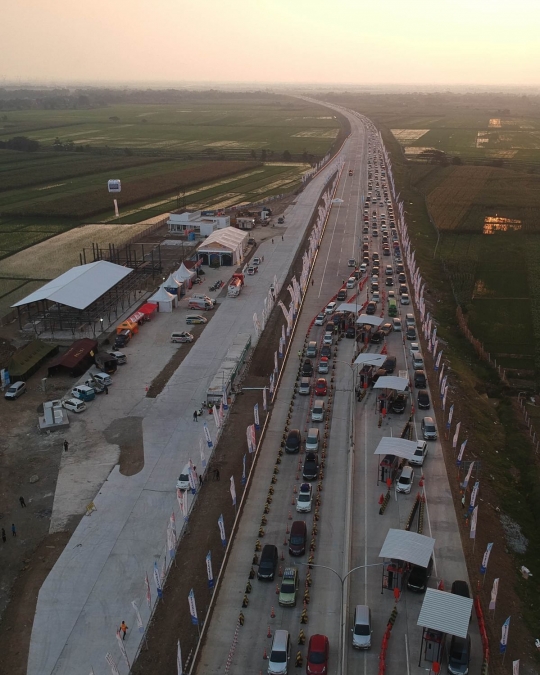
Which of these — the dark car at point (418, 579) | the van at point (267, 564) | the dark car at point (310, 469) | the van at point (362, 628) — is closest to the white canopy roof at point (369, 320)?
the dark car at point (310, 469)

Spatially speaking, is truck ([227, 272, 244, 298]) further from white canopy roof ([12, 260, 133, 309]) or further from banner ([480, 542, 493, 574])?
banner ([480, 542, 493, 574])

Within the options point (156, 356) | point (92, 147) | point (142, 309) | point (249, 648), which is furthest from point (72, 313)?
point (92, 147)

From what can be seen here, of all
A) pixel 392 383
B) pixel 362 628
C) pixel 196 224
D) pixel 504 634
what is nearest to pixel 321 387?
pixel 392 383

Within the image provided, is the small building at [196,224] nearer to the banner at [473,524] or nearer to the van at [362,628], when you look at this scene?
the banner at [473,524]

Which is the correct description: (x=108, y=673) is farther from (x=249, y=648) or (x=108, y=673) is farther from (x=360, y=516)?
(x=360, y=516)

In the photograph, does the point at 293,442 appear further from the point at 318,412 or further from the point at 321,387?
the point at 321,387

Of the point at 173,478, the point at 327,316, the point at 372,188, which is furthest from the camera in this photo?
the point at 372,188
